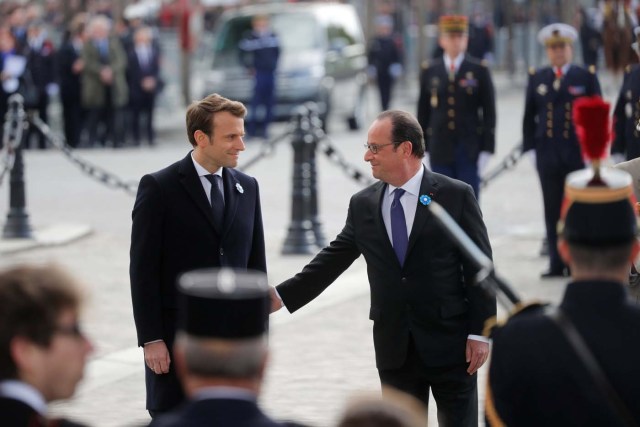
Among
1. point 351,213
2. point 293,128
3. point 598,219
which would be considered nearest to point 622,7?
point 293,128

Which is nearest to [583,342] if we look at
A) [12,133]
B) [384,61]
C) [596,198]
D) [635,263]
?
[596,198]

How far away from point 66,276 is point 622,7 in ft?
52.6

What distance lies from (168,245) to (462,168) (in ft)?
24.0

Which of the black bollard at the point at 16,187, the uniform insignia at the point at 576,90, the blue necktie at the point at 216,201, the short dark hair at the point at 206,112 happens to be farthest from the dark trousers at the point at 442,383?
the black bollard at the point at 16,187

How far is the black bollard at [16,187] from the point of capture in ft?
48.4

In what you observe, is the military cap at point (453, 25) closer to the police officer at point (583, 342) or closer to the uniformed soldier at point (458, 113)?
the uniformed soldier at point (458, 113)

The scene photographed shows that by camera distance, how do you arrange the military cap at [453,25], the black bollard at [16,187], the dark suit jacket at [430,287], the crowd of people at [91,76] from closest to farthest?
1. the dark suit jacket at [430,287]
2. the military cap at [453,25]
3. the black bollard at [16,187]
4. the crowd of people at [91,76]

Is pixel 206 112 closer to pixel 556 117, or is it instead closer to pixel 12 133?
pixel 556 117

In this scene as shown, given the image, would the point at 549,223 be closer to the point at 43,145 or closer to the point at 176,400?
the point at 176,400

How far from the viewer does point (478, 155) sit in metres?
13.2

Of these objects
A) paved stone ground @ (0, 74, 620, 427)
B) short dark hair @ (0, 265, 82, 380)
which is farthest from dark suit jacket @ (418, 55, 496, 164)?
short dark hair @ (0, 265, 82, 380)

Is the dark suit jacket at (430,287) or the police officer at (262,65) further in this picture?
the police officer at (262,65)

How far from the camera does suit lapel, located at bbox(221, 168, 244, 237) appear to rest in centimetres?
628

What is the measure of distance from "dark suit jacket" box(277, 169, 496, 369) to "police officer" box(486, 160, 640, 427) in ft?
7.09
